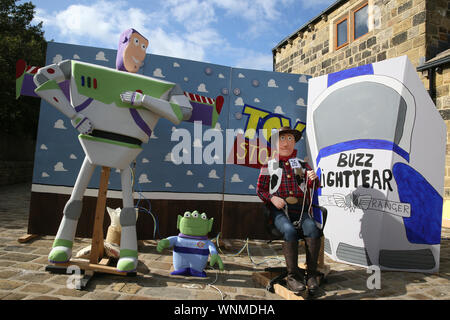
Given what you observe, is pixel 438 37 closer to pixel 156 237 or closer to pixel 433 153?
pixel 433 153

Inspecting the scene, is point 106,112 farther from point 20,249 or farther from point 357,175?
point 357,175

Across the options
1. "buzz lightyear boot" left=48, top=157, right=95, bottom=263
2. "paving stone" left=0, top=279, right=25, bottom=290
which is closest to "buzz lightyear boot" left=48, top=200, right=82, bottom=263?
"buzz lightyear boot" left=48, top=157, right=95, bottom=263

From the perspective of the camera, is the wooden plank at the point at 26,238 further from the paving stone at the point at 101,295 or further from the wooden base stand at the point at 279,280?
the wooden base stand at the point at 279,280

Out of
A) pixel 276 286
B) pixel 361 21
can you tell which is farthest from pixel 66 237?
pixel 361 21

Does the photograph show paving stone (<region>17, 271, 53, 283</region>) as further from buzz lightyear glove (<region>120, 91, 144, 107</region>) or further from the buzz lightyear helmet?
the buzz lightyear helmet

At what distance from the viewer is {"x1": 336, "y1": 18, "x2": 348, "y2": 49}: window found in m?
6.67

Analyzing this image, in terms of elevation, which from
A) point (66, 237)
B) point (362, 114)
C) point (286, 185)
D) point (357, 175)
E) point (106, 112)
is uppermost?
point (362, 114)

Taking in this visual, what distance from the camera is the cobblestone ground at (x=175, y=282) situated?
6.73 feet

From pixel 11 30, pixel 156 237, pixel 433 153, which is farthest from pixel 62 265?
pixel 11 30

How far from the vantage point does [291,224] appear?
2.30 metres

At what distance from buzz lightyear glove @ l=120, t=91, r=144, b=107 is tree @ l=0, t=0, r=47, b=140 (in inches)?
323

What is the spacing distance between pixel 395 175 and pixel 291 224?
1.29 m
